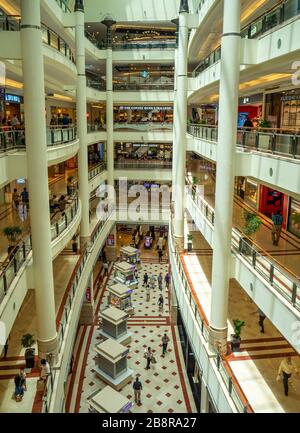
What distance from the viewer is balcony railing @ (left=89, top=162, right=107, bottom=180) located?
22.2 m

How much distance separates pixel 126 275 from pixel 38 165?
13354mm

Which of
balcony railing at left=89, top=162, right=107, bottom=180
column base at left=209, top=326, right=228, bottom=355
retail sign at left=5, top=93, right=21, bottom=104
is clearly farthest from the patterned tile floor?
retail sign at left=5, top=93, right=21, bottom=104

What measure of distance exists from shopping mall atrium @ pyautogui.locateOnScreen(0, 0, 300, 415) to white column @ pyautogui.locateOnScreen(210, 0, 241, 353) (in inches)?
1.4

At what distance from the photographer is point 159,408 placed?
1281cm

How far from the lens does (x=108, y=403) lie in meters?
12.0

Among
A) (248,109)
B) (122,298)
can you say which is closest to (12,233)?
(122,298)

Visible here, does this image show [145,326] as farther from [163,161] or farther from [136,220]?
[163,161]

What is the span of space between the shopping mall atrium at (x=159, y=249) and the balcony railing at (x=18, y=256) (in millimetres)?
62

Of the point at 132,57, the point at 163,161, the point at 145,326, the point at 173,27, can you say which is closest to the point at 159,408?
the point at 145,326

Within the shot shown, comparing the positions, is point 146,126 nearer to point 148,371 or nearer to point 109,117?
point 109,117

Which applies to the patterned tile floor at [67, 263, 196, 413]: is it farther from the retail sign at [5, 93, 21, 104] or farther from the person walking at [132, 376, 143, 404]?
the retail sign at [5, 93, 21, 104]

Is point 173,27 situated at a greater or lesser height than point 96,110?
greater
